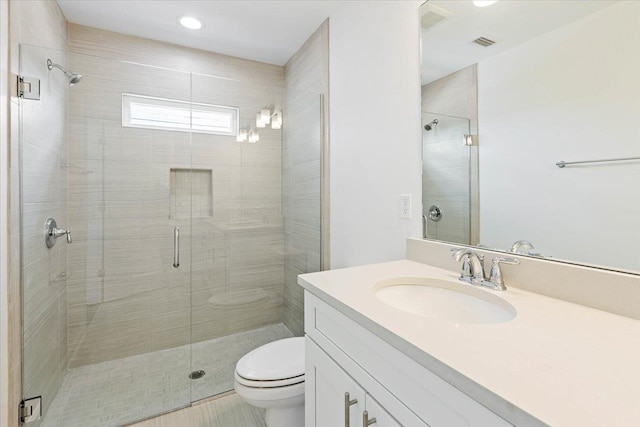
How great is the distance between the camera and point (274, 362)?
1.46 meters

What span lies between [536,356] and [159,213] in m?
2.23

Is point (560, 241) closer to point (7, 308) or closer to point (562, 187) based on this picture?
point (562, 187)

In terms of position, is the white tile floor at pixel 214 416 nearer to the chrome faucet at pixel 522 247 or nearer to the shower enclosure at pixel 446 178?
the shower enclosure at pixel 446 178

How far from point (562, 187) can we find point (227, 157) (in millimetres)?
2032

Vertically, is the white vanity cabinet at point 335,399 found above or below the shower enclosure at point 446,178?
below

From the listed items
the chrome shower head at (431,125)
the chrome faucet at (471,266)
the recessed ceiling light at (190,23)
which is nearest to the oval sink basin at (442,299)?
the chrome faucet at (471,266)

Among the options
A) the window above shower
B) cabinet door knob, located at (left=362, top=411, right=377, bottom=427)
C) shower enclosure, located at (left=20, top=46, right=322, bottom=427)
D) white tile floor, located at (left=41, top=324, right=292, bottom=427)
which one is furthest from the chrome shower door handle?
cabinet door knob, located at (left=362, top=411, right=377, bottom=427)

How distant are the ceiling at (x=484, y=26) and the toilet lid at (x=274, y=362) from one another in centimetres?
147

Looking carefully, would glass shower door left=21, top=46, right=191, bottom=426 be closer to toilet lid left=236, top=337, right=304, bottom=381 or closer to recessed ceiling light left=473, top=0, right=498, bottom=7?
toilet lid left=236, top=337, right=304, bottom=381

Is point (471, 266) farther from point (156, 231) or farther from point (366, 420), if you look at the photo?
point (156, 231)

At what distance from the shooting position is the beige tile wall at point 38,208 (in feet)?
4.31

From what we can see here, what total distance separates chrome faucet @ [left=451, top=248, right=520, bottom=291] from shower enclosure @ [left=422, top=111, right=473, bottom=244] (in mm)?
123

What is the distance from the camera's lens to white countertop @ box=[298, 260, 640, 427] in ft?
1.33

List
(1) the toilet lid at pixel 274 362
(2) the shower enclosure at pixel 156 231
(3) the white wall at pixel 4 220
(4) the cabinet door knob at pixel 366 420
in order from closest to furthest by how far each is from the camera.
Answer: (4) the cabinet door knob at pixel 366 420, (3) the white wall at pixel 4 220, (1) the toilet lid at pixel 274 362, (2) the shower enclosure at pixel 156 231
